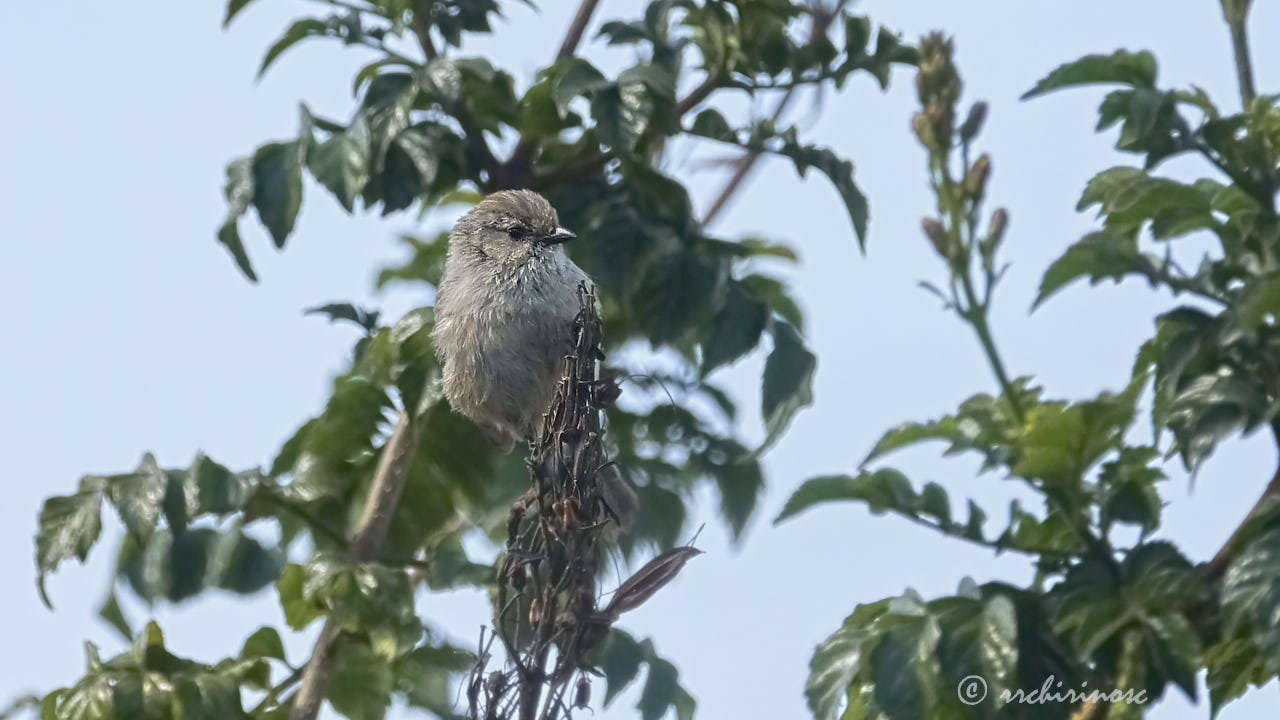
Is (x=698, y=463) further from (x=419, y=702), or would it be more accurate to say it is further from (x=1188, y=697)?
(x=1188, y=697)

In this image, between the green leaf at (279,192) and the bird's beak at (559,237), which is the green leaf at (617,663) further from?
the green leaf at (279,192)

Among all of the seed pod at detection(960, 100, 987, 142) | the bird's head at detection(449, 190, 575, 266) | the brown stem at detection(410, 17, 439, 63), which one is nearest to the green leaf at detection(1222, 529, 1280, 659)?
the seed pod at detection(960, 100, 987, 142)

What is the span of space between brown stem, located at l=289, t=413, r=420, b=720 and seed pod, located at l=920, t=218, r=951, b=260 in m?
2.00

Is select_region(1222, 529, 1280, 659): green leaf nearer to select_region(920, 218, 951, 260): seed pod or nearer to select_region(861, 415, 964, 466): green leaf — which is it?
select_region(861, 415, 964, 466): green leaf

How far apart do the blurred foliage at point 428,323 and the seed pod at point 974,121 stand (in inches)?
46.5

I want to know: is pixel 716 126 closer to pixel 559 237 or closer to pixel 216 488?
pixel 559 237

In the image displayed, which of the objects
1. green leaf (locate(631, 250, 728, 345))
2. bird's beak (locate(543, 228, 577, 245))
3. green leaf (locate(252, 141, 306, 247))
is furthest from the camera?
bird's beak (locate(543, 228, 577, 245))

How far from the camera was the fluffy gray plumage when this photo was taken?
5461 millimetres

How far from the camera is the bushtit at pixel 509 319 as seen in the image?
5.46 m

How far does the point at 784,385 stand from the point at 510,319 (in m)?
1.31

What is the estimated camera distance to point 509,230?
5715 millimetres

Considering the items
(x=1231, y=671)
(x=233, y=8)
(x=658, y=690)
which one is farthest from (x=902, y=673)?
(x=233, y=8)

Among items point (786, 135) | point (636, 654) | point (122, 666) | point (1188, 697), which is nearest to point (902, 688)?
point (1188, 697)

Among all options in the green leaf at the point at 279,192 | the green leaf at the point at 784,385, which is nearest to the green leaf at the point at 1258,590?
the green leaf at the point at 784,385
